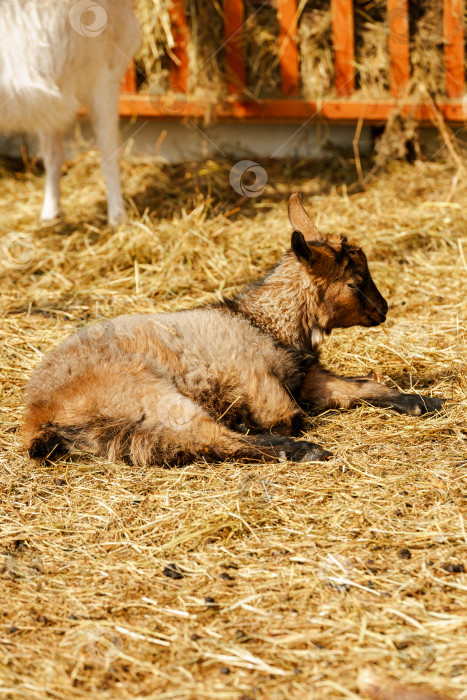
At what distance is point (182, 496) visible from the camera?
3.45 metres

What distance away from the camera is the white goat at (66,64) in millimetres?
6195

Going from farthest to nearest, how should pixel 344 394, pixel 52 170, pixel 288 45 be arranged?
pixel 288 45 < pixel 52 170 < pixel 344 394

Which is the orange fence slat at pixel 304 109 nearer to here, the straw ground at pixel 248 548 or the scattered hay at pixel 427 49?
the scattered hay at pixel 427 49

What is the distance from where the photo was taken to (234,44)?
785 cm

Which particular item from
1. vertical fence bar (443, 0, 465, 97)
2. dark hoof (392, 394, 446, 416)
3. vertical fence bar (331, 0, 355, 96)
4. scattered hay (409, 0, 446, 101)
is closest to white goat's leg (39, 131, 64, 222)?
vertical fence bar (331, 0, 355, 96)

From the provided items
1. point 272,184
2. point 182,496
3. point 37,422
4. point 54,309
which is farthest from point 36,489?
point 272,184

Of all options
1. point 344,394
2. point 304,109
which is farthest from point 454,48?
point 344,394

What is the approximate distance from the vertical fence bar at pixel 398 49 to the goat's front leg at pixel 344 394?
14.4 ft

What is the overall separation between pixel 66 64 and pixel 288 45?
2.42 m

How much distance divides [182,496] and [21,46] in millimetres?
4194

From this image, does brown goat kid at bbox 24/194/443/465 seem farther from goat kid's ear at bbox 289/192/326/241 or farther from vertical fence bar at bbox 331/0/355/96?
vertical fence bar at bbox 331/0/355/96

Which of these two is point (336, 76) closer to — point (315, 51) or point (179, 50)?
point (315, 51)

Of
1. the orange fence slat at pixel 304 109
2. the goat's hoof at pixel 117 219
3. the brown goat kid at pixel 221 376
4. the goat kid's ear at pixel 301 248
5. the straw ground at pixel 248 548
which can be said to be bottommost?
the straw ground at pixel 248 548

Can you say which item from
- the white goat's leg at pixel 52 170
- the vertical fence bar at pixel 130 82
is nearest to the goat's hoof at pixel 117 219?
the white goat's leg at pixel 52 170
